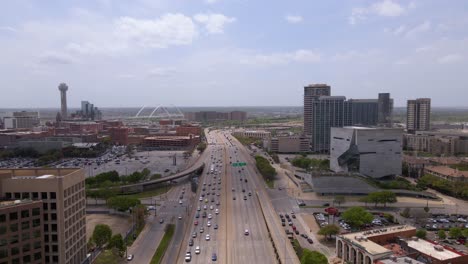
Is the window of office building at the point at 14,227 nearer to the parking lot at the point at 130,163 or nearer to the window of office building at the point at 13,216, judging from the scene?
the window of office building at the point at 13,216

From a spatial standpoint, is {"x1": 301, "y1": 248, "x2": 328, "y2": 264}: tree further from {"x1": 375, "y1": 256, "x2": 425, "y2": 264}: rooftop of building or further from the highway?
{"x1": 375, "y1": 256, "x2": 425, "y2": 264}: rooftop of building

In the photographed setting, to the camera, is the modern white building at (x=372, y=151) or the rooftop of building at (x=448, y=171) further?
the modern white building at (x=372, y=151)

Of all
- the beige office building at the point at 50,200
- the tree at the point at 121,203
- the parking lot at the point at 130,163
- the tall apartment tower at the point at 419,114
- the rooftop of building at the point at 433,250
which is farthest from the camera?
the tall apartment tower at the point at 419,114

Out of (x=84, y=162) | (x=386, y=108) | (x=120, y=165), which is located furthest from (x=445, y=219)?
(x=386, y=108)

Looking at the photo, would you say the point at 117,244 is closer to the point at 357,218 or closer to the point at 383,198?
the point at 357,218

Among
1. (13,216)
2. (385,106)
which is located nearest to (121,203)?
(13,216)

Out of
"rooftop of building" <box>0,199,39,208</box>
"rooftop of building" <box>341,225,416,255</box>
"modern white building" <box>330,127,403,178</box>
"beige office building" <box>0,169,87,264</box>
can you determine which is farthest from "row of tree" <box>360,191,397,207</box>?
"rooftop of building" <box>0,199,39,208</box>

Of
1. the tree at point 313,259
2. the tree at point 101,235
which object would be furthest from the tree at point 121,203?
the tree at point 313,259
